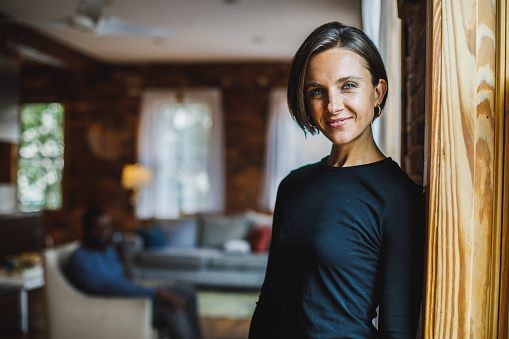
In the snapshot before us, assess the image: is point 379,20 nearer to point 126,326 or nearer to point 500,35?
point 500,35

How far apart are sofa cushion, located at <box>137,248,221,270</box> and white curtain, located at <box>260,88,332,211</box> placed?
5.67ft

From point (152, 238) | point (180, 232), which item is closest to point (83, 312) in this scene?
→ point (152, 238)

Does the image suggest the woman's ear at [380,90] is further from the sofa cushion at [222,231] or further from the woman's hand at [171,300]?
the sofa cushion at [222,231]

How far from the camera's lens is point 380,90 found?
94cm

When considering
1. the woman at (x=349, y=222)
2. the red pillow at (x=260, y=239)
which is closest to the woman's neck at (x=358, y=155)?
the woman at (x=349, y=222)

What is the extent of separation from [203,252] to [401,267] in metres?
5.03

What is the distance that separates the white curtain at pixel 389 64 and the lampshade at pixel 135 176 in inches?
221

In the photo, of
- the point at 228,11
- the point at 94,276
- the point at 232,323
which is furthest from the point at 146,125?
the point at 94,276

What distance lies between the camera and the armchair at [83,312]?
2.90 m

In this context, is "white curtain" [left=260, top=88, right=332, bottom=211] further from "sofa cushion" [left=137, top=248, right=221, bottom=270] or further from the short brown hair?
the short brown hair

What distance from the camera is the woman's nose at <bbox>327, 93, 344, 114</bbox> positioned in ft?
2.93

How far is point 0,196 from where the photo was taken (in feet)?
20.6

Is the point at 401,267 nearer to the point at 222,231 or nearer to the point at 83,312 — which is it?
the point at 83,312

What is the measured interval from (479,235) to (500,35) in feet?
1.15
